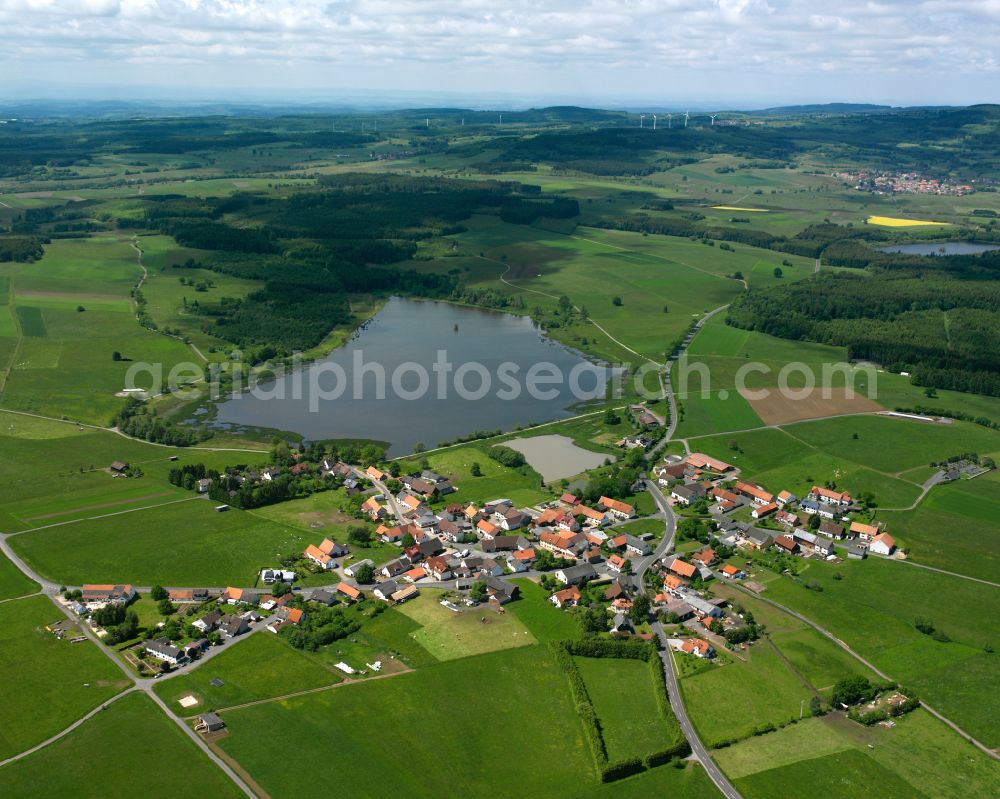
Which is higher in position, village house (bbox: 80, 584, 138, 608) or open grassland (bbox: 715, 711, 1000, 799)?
village house (bbox: 80, 584, 138, 608)

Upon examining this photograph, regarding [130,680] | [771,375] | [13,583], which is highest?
[771,375]

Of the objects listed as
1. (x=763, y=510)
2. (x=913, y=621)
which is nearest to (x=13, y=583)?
(x=763, y=510)

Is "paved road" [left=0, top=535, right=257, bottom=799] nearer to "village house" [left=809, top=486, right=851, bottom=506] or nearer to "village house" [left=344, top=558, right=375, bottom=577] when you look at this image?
"village house" [left=344, top=558, right=375, bottom=577]

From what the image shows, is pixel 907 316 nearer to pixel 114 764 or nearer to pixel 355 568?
pixel 355 568

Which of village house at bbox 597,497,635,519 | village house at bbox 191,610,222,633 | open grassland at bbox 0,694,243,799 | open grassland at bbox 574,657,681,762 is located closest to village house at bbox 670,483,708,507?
village house at bbox 597,497,635,519

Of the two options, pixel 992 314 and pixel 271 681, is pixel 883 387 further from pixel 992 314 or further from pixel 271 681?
pixel 271 681

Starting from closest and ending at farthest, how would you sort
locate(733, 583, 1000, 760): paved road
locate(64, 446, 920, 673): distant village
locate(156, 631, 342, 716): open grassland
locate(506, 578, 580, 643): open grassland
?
locate(733, 583, 1000, 760): paved road < locate(156, 631, 342, 716): open grassland < locate(506, 578, 580, 643): open grassland < locate(64, 446, 920, 673): distant village
